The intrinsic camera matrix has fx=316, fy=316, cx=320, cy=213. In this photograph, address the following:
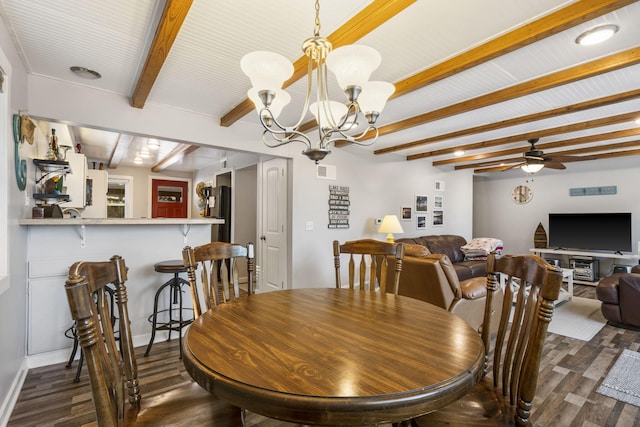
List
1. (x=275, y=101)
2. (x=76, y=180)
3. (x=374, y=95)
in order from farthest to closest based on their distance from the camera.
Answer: (x=76, y=180)
(x=275, y=101)
(x=374, y=95)

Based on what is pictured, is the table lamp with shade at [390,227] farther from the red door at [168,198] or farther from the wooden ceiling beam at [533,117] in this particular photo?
the red door at [168,198]

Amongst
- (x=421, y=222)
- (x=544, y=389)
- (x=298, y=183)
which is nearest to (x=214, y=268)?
(x=544, y=389)

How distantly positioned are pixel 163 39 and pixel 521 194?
771 cm

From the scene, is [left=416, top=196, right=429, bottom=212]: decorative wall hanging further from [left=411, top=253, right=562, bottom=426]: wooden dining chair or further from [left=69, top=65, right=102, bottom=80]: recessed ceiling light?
[left=69, top=65, right=102, bottom=80]: recessed ceiling light

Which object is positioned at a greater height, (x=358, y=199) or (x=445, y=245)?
(x=358, y=199)

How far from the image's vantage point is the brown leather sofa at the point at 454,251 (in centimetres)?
471

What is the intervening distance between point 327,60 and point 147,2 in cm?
103

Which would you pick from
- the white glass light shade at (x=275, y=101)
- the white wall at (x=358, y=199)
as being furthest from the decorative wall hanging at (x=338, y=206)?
the white glass light shade at (x=275, y=101)

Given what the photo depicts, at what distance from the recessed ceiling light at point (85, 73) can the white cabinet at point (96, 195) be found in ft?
10.0

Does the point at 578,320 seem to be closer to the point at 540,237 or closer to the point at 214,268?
the point at 540,237

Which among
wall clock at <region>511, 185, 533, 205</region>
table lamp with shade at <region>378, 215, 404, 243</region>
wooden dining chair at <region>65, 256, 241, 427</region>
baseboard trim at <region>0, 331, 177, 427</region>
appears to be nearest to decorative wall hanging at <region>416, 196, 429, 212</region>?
table lamp with shade at <region>378, 215, 404, 243</region>

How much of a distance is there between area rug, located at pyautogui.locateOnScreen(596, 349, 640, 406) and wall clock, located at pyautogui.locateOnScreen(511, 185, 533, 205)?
4973 millimetres

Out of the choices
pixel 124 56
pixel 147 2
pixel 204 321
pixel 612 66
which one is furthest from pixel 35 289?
pixel 612 66

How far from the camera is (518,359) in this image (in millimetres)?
1172
